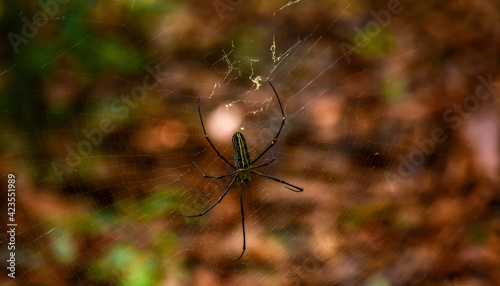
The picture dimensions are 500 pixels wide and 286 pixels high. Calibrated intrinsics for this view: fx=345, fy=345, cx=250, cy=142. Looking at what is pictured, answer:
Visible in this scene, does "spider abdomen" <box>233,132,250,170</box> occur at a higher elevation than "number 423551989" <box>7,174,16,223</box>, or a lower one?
higher

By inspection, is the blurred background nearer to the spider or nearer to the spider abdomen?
the spider

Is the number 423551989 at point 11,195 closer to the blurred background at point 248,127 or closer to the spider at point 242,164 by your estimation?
the blurred background at point 248,127

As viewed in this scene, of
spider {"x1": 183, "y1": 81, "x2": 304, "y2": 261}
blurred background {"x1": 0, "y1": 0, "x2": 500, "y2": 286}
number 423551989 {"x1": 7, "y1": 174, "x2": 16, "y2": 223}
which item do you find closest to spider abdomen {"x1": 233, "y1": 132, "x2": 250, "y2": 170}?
spider {"x1": 183, "y1": 81, "x2": 304, "y2": 261}

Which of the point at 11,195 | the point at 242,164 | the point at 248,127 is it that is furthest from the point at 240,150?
the point at 11,195

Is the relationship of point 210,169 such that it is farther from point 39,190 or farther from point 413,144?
point 413,144

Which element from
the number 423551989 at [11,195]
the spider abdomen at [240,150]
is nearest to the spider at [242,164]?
the spider abdomen at [240,150]

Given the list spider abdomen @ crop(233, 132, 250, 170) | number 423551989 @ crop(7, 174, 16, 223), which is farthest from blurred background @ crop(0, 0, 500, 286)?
spider abdomen @ crop(233, 132, 250, 170)

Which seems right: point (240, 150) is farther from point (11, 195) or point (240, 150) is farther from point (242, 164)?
point (11, 195)

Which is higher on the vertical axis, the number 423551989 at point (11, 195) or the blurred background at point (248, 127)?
the blurred background at point (248, 127)

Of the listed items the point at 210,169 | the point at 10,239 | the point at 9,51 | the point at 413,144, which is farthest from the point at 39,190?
the point at 413,144
